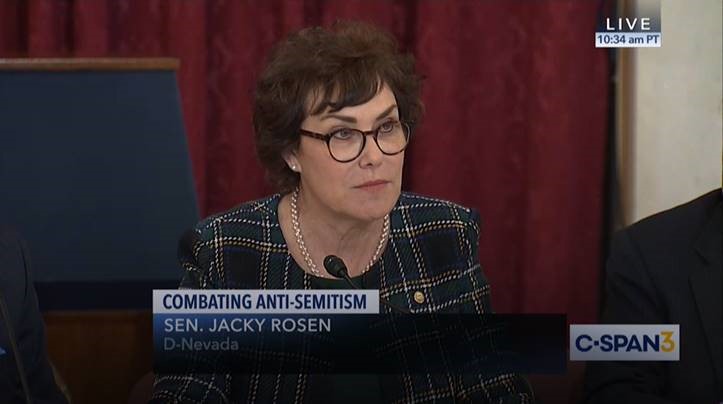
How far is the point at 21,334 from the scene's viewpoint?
1472 mm

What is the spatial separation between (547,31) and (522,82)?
0.09 metres

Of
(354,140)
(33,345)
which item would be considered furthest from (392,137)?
(33,345)

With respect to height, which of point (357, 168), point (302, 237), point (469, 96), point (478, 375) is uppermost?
point (469, 96)

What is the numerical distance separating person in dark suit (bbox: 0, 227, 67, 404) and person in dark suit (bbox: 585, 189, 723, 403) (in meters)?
0.83

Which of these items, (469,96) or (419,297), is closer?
(419,297)

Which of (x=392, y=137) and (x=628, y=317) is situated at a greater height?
(x=392, y=137)

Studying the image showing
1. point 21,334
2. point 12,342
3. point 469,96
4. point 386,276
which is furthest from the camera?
point 469,96

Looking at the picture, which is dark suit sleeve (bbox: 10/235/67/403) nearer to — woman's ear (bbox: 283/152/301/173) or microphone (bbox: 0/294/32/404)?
microphone (bbox: 0/294/32/404)

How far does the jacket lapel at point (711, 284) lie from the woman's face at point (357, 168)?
1.57ft

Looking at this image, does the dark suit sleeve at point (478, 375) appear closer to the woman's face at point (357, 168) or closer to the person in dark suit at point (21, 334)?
the woman's face at point (357, 168)

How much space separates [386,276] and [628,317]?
0.39 metres

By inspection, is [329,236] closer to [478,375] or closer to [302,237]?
[302,237]

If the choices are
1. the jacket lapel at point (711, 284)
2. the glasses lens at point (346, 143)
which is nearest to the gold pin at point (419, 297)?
the glasses lens at point (346, 143)

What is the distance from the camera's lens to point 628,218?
1711mm
